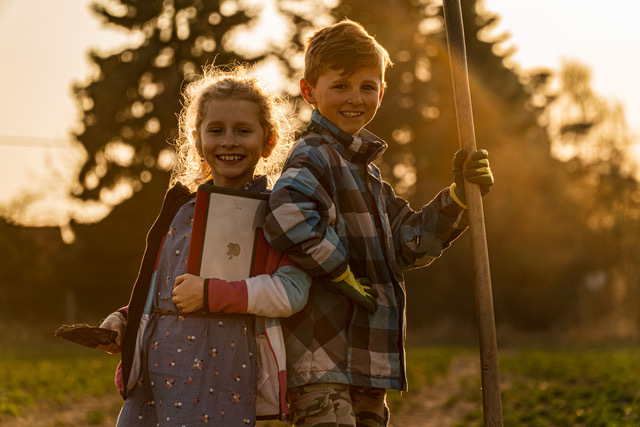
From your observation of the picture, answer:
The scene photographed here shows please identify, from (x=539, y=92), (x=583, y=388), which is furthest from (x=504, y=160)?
(x=583, y=388)

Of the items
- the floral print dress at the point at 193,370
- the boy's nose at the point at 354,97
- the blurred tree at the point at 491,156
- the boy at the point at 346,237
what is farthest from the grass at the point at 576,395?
the blurred tree at the point at 491,156

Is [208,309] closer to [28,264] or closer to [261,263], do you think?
[261,263]

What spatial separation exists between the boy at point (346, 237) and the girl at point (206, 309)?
132 millimetres

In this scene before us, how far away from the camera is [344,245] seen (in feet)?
10.6

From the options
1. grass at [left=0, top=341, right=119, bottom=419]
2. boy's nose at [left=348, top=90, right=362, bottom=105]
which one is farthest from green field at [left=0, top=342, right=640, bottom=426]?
boy's nose at [left=348, top=90, right=362, bottom=105]

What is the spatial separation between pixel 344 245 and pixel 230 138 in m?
0.65

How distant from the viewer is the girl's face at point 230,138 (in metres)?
3.31

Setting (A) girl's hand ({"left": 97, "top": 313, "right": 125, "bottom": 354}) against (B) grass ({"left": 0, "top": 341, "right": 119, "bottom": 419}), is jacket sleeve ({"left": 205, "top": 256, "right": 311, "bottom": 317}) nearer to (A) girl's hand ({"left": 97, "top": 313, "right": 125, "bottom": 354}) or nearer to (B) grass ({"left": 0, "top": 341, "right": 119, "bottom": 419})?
(A) girl's hand ({"left": 97, "top": 313, "right": 125, "bottom": 354})

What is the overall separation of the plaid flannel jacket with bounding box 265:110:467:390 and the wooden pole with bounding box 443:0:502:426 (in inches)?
6.7

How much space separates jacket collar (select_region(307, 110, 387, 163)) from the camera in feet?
11.0

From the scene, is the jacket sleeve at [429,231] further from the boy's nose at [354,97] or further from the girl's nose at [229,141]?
the girl's nose at [229,141]

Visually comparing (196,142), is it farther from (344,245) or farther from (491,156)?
(491,156)

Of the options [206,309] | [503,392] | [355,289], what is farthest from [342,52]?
[503,392]

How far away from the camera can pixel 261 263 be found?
3.14m
